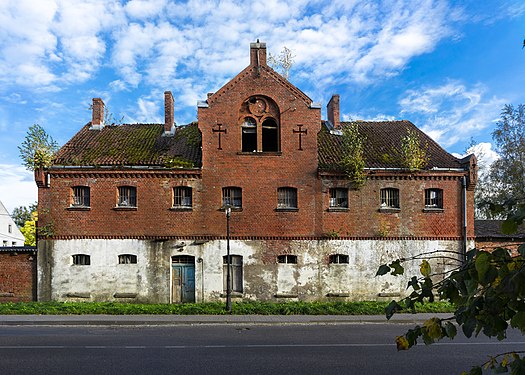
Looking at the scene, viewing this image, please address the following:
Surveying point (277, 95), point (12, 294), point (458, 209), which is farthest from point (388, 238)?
point (12, 294)

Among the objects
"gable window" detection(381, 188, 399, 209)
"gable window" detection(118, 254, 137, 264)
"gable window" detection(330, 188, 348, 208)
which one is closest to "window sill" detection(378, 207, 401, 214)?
"gable window" detection(381, 188, 399, 209)

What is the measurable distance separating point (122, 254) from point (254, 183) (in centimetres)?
762

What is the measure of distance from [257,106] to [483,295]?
21.2 metres

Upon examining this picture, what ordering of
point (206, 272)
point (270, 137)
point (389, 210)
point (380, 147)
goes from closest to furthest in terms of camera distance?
point (206, 272) → point (389, 210) → point (270, 137) → point (380, 147)

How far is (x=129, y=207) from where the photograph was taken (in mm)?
21938

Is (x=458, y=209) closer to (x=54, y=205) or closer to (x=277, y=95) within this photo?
(x=277, y=95)

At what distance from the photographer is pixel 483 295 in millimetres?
2373

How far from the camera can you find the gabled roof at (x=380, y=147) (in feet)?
75.6

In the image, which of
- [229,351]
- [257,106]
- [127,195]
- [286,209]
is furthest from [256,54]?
[229,351]

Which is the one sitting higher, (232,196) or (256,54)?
(256,54)

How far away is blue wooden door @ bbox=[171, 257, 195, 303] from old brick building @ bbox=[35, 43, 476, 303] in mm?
51

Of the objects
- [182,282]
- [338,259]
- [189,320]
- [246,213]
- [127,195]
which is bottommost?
[189,320]

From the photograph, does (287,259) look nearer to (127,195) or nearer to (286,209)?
(286,209)

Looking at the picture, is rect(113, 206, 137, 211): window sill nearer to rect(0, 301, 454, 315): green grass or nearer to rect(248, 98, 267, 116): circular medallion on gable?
rect(0, 301, 454, 315): green grass
